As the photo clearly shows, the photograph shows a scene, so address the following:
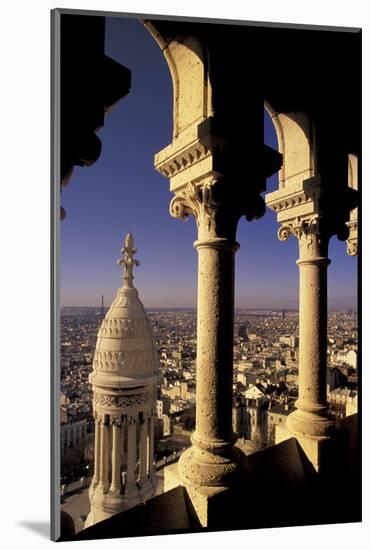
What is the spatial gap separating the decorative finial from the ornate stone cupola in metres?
1.26

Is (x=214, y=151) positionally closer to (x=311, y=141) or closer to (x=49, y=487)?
(x=311, y=141)

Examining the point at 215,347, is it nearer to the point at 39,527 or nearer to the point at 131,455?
the point at 39,527

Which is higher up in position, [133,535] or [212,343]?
[212,343]

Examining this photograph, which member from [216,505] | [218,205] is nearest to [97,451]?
[216,505]

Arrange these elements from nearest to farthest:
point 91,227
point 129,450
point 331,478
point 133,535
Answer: point 133,535, point 91,227, point 331,478, point 129,450

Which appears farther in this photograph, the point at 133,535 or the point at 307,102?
the point at 307,102

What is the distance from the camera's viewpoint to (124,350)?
17.4 ft

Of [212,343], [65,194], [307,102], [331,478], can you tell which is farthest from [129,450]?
[307,102]

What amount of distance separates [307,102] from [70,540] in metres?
4.35

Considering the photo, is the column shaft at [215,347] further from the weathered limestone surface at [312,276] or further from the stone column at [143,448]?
the stone column at [143,448]

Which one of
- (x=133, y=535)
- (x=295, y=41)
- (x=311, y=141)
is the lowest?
(x=133, y=535)

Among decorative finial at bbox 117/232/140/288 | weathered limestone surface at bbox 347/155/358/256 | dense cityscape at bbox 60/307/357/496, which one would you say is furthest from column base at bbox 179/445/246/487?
weathered limestone surface at bbox 347/155/358/256

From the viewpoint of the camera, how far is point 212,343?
2.87 m

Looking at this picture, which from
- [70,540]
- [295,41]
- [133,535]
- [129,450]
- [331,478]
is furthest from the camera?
[129,450]
